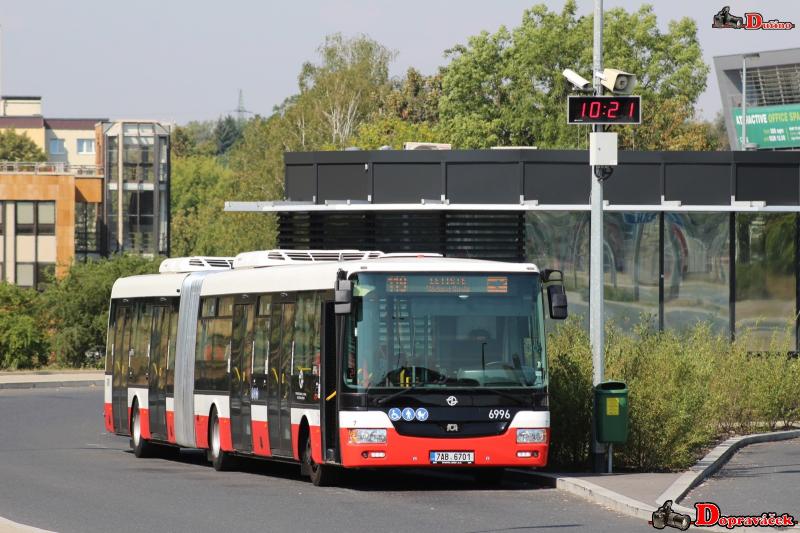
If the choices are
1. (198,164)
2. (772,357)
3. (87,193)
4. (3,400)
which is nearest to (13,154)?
(198,164)

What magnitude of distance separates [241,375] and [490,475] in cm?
430

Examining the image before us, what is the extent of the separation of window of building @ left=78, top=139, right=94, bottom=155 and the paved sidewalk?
398ft

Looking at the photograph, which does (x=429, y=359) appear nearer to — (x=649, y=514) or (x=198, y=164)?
(x=649, y=514)

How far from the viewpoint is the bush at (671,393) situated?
21375 mm

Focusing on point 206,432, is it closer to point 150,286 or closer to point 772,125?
point 150,286

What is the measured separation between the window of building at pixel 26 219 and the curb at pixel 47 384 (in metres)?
41.5

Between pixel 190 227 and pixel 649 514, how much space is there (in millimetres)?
121323

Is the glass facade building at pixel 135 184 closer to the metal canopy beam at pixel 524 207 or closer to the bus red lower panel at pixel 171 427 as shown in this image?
the metal canopy beam at pixel 524 207

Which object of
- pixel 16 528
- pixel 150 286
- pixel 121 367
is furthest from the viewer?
pixel 121 367

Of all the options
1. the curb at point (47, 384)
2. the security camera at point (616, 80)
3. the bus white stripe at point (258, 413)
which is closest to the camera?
the security camera at point (616, 80)

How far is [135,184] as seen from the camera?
105 metres

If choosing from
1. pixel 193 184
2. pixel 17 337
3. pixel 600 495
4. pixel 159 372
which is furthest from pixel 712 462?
pixel 193 184

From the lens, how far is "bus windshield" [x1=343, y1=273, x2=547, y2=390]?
Answer: 64.7ft

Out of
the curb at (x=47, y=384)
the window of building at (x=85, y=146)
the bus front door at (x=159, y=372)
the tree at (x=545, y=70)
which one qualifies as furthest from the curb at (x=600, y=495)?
the window of building at (x=85, y=146)
